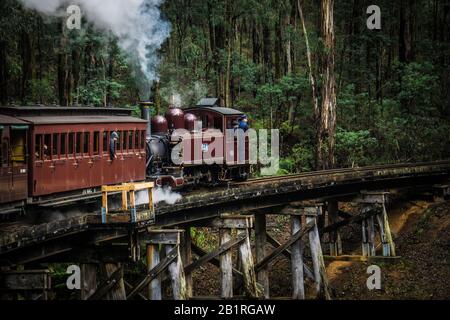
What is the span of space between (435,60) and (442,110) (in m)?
4.38

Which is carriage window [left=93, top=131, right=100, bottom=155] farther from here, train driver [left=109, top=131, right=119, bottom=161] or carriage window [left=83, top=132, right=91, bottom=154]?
train driver [left=109, top=131, right=119, bottom=161]

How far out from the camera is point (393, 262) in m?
21.8

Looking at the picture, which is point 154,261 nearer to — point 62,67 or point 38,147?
point 38,147

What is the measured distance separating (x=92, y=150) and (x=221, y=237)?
3.86m

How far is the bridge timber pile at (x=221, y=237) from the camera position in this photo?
1316 cm

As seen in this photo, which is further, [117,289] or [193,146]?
[193,146]

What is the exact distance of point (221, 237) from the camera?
17.7 metres

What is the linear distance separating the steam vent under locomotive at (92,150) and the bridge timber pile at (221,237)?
1.06 metres

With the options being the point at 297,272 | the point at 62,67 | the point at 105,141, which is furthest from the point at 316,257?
the point at 62,67

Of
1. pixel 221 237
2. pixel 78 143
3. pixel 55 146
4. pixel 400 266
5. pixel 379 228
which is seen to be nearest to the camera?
pixel 55 146

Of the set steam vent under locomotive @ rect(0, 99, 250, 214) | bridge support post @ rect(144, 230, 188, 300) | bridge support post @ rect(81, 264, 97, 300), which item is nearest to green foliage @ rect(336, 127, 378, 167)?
steam vent under locomotive @ rect(0, 99, 250, 214)

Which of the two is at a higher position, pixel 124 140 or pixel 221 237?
pixel 124 140

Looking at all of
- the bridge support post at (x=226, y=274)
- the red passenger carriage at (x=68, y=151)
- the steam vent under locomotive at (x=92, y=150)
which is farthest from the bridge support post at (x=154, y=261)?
the red passenger carriage at (x=68, y=151)
